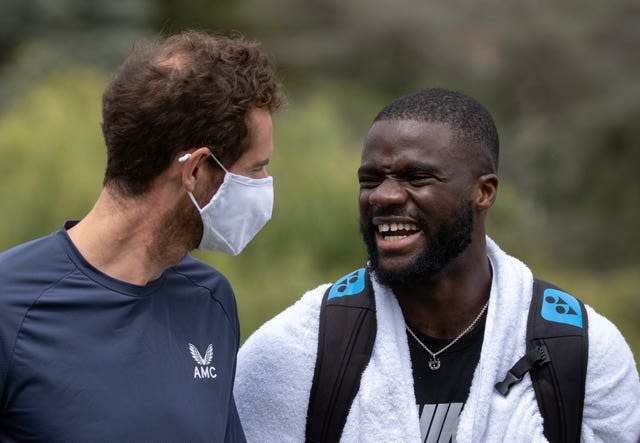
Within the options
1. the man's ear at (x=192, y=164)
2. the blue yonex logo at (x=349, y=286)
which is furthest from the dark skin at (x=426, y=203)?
the man's ear at (x=192, y=164)

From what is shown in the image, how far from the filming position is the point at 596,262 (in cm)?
1396

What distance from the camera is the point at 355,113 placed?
13.9 m

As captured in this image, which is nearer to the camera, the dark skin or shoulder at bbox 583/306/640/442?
shoulder at bbox 583/306/640/442

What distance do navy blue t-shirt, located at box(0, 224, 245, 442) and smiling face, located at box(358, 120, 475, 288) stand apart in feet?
2.15

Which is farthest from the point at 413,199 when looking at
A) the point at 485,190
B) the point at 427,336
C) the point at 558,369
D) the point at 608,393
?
the point at 608,393

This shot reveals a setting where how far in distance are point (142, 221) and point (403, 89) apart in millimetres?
14976

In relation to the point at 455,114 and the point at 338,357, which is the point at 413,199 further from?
the point at 338,357


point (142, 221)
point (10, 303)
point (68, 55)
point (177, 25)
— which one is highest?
point (177, 25)

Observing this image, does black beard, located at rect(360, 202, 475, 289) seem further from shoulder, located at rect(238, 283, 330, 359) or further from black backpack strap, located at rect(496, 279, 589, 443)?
black backpack strap, located at rect(496, 279, 589, 443)

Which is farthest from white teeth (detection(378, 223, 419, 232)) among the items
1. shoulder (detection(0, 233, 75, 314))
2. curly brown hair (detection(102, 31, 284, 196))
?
shoulder (detection(0, 233, 75, 314))

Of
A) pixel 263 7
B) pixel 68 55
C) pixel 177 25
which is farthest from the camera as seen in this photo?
pixel 263 7

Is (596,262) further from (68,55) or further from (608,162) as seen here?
(68,55)

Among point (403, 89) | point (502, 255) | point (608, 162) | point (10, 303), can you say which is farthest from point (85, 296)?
point (403, 89)

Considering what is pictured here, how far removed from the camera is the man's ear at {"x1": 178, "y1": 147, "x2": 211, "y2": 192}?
3070mm
